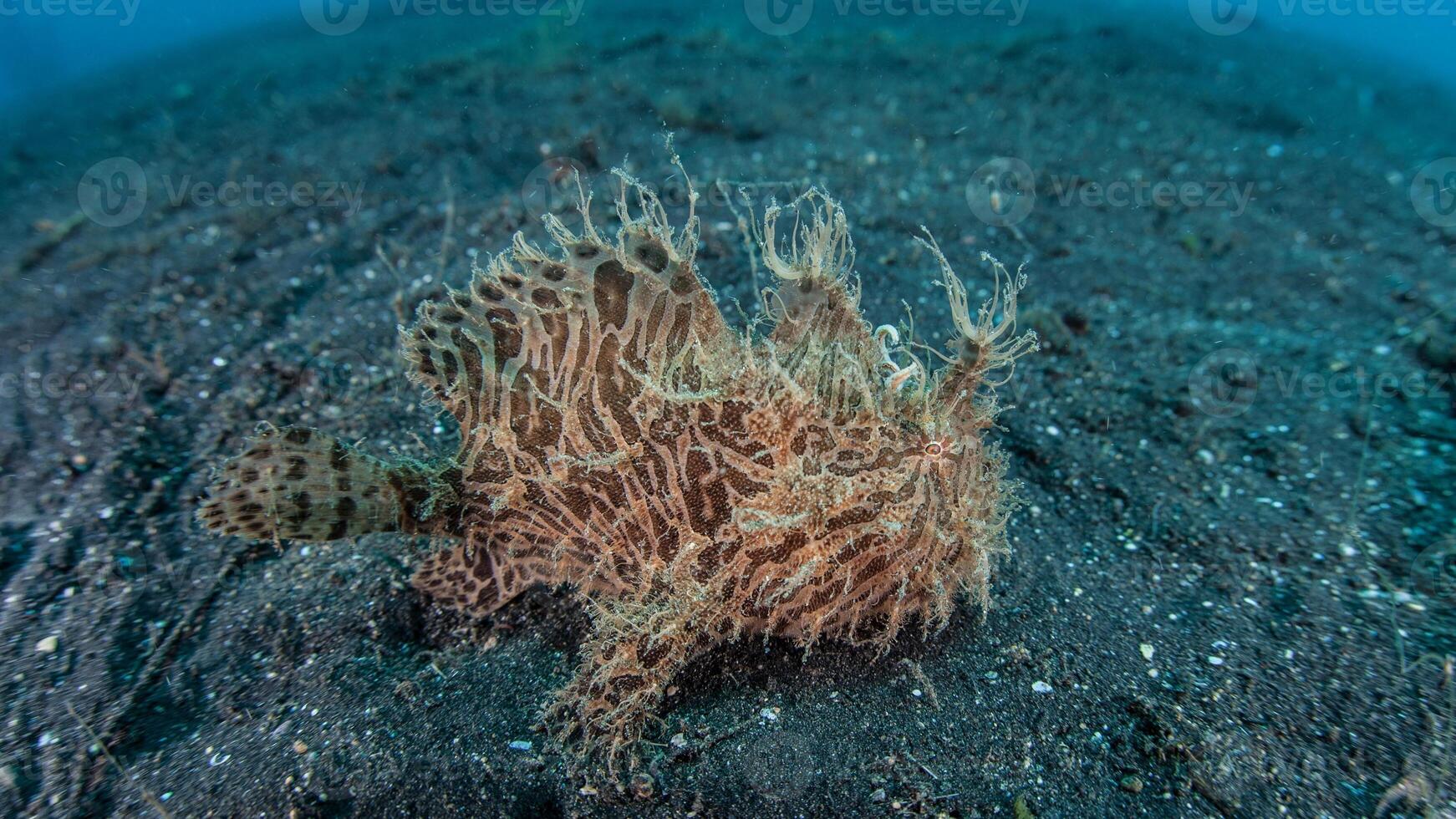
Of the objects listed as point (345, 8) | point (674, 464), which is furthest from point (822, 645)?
point (345, 8)

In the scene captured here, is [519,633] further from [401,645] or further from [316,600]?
[316,600]

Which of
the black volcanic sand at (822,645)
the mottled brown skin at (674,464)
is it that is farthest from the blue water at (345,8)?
the mottled brown skin at (674,464)

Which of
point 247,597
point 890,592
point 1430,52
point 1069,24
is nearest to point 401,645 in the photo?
point 247,597

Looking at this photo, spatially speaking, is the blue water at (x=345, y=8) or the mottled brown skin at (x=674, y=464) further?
the blue water at (x=345, y=8)

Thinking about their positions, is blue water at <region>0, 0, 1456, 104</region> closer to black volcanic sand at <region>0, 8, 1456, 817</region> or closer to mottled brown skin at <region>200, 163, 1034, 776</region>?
black volcanic sand at <region>0, 8, 1456, 817</region>

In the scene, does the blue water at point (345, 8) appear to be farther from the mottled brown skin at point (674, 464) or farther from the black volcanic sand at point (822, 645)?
the mottled brown skin at point (674, 464)

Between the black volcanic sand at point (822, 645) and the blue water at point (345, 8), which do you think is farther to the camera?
the blue water at point (345, 8)
